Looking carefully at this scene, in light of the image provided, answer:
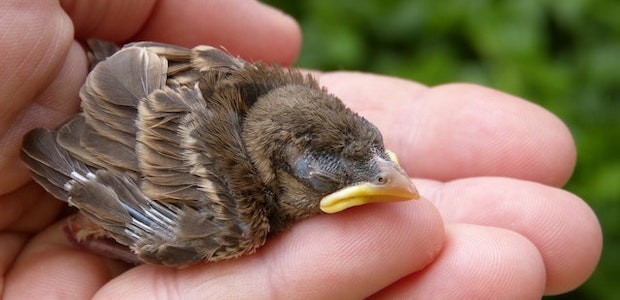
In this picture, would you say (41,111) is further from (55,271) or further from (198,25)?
(198,25)

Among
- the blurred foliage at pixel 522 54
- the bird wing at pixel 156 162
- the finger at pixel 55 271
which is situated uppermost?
the bird wing at pixel 156 162

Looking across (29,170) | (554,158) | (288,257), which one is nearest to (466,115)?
(554,158)

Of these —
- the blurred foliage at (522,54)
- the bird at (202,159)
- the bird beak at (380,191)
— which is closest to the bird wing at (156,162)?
the bird at (202,159)

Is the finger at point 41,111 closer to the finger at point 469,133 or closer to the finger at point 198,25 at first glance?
the finger at point 198,25

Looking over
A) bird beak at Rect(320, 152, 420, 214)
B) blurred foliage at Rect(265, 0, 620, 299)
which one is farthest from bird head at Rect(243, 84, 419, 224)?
blurred foliage at Rect(265, 0, 620, 299)

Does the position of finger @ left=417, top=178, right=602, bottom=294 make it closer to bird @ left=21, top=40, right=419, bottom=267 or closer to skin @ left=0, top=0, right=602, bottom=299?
skin @ left=0, top=0, right=602, bottom=299

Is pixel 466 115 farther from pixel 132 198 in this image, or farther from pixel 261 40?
pixel 132 198
